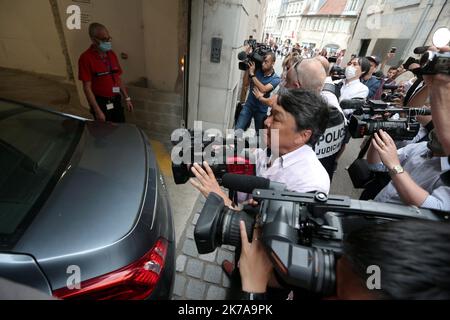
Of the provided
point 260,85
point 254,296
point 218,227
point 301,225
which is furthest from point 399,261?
point 260,85

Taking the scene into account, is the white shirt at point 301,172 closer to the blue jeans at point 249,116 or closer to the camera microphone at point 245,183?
the camera microphone at point 245,183

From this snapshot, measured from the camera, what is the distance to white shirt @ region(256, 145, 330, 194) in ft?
4.26

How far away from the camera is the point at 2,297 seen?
554 millimetres

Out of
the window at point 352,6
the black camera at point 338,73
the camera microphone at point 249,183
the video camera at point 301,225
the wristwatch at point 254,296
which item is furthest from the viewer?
the window at point 352,6

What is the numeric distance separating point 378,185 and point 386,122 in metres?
0.64

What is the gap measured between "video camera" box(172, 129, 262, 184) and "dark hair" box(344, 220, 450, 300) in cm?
89

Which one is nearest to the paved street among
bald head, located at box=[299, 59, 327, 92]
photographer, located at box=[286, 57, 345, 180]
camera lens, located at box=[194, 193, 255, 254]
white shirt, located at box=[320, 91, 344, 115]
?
camera lens, located at box=[194, 193, 255, 254]

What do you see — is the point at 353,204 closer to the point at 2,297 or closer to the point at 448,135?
the point at 448,135

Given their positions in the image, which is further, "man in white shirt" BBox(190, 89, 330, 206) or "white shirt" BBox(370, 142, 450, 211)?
"man in white shirt" BBox(190, 89, 330, 206)

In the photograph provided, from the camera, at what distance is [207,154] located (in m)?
1.41

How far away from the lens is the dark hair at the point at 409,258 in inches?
20.1

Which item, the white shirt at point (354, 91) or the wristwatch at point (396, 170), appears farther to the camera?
the white shirt at point (354, 91)

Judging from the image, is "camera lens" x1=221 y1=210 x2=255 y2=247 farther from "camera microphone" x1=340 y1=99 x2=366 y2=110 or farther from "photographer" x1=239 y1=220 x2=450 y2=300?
"camera microphone" x1=340 y1=99 x2=366 y2=110

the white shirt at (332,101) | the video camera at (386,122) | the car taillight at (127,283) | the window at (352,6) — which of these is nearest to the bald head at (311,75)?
the white shirt at (332,101)
